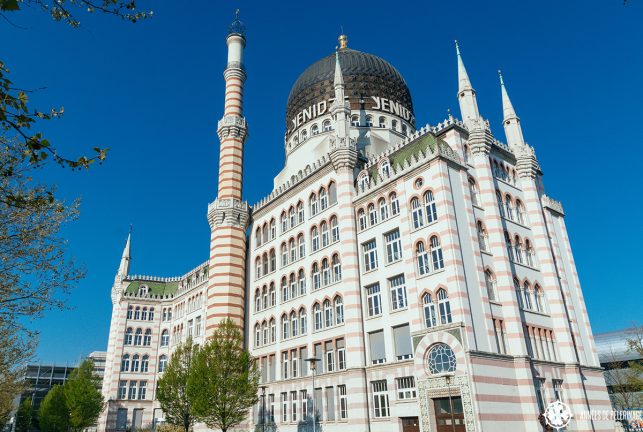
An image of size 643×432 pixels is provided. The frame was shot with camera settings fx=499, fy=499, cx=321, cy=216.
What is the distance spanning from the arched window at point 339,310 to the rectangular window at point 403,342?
5100 millimetres

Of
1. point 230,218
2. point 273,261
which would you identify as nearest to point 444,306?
point 273,261

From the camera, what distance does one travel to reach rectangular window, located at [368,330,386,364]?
32844mm

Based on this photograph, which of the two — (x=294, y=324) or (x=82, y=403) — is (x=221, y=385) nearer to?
(x=294, y=324)

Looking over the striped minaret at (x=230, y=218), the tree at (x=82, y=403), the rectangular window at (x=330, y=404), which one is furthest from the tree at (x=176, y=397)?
the tree at (x=82, y=403)

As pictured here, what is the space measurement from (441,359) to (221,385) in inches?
618

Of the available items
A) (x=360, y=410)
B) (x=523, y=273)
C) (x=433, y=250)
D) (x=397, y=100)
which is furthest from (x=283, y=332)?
(x=397, y=100)

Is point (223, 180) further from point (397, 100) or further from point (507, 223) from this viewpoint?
point (507, 223)

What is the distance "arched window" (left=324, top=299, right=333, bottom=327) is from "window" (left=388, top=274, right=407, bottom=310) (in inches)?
234

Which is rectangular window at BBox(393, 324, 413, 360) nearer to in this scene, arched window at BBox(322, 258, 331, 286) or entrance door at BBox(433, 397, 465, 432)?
entrance door at BBox(433, 397, 465, 432)

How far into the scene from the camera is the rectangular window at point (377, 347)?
32.8 meters

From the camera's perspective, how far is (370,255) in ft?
118

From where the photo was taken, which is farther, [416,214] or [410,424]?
[416,214]

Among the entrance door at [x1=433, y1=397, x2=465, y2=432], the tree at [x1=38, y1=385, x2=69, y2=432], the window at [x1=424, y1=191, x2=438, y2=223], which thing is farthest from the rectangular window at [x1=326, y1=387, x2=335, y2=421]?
the tree at [x1=38, y1=385, x2=69, y2=432]

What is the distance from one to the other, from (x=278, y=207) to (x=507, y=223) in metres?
20.7
